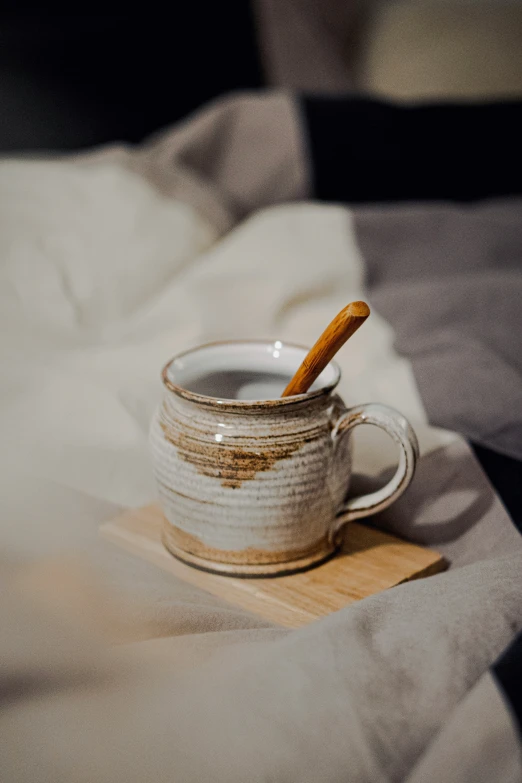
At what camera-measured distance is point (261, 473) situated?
1.27 feet

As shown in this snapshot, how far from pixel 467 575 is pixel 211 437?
151 millimetres

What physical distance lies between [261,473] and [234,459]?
16 millimetres

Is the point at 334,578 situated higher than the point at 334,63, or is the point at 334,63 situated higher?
the point at 334,63

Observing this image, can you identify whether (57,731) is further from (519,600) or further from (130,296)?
(130,296)

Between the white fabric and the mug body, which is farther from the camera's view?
the white fabric

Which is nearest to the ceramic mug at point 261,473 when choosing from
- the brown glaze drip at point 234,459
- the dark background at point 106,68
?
the brown glaze drip at point 234,459

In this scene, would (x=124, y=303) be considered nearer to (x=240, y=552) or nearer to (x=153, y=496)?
(x=153, y=496)

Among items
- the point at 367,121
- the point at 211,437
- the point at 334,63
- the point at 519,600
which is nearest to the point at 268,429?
the point at 211,437

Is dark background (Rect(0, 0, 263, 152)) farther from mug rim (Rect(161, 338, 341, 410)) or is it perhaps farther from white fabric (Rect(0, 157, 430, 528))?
mug rim (Rect(161, 338, 341, 410))

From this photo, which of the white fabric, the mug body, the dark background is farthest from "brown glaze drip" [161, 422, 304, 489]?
the dark background

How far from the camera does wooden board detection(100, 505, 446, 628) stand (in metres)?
0.39

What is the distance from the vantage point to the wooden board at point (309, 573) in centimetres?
39

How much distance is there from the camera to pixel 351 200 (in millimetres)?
858

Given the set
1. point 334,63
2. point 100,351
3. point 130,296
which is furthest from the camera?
point 334,63
